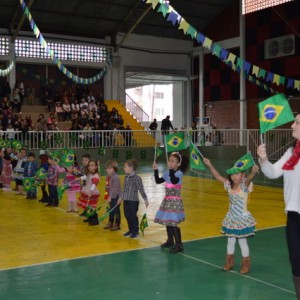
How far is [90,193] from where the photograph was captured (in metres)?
8.94

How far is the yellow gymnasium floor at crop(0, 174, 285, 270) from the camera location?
686 centimetres

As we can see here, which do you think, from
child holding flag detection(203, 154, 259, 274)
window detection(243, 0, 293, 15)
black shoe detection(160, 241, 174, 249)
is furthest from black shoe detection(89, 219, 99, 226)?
window detection(243, 0, 293, 15)

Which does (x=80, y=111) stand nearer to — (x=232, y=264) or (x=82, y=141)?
(x=82, y=141)

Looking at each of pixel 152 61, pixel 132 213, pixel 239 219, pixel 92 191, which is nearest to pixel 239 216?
pixel 239 219

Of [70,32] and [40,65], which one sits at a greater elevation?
[70,32]

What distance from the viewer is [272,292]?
5.14 meters

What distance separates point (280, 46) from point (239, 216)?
76.3ft

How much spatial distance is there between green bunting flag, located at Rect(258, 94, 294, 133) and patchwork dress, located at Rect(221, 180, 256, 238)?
2046 mm

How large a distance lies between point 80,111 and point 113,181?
17.8m

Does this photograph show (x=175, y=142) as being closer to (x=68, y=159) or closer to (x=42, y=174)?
(x=68, y=159)

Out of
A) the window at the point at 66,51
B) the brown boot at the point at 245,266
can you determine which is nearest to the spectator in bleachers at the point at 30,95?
the window at the point at 66,51

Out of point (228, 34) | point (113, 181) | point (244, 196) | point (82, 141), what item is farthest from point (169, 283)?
point (228, 34)

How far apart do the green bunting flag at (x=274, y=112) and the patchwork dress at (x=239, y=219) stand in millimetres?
2046

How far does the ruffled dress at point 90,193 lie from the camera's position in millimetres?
8852
